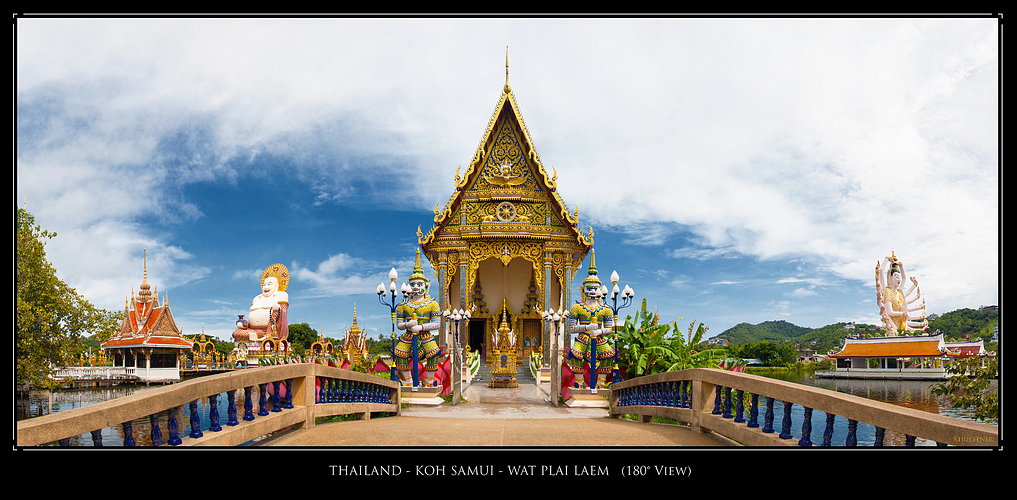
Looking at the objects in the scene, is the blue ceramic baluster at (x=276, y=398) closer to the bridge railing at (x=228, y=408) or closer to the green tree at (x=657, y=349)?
the bridge railing at (x=228, y=408)

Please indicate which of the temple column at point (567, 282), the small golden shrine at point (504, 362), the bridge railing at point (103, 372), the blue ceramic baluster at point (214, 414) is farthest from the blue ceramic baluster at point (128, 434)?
the bridge railing at point (103, 372)

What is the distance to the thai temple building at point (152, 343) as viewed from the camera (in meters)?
23.8

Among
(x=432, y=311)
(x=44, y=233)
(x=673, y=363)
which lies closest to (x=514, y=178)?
(x=432, y=311)

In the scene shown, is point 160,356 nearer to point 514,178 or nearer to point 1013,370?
point 514,178

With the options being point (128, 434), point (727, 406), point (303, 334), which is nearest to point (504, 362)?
point (727, 406)

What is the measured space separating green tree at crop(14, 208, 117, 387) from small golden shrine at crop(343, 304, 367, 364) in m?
10.6

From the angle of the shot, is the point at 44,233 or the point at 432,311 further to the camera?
the point at 432,311

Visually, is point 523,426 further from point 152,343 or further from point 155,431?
point 152,343

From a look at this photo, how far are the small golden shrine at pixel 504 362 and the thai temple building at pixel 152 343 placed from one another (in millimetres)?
13636

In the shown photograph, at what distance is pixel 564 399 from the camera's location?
505 inches

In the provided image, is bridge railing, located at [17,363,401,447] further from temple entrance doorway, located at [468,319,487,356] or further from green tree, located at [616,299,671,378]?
temple entrance doorway, located at [468,319,487,356]

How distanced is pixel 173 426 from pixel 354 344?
1010 inches

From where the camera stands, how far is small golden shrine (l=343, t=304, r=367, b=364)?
24250 millimetres

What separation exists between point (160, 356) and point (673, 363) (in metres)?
22.8
